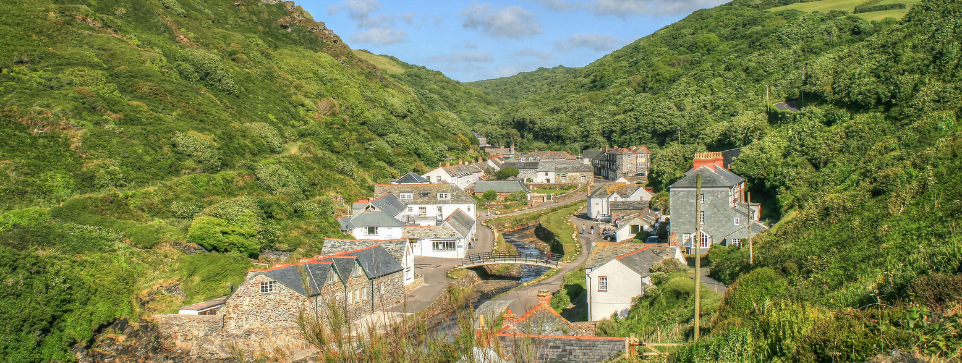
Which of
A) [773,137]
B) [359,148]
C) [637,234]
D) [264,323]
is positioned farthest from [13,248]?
[773,137]

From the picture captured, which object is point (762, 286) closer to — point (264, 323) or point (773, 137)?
point (264, 323)

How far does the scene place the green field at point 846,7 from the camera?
337 ft

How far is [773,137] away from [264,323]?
37814 millimetres

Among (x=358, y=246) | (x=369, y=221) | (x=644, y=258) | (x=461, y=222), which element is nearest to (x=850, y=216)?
(x=644, y=258)

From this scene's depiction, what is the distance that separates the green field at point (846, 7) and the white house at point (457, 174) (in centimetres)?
7688

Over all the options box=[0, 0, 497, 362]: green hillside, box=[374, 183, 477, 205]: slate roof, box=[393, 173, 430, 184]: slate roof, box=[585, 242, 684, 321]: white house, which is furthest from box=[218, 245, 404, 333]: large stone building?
box=[393, 173, 430, 184]: slate roof

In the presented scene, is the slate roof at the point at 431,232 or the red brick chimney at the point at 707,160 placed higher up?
the red brick chimney at the point at 707,160

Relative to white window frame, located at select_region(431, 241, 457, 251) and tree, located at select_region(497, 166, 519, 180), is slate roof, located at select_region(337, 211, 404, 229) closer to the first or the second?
white window frame, located at select_region(431, 241, 457, 251)

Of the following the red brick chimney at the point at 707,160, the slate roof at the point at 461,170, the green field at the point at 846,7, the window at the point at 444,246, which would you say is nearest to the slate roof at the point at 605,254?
the red brick chimney at the point at 707,160

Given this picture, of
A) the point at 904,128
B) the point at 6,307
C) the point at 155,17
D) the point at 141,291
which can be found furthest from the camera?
the point at 155,17

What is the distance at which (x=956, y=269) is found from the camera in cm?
1234

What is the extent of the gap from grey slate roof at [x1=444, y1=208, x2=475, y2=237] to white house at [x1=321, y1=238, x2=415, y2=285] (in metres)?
8.50

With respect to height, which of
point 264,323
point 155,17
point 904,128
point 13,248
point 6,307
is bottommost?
point 264,323

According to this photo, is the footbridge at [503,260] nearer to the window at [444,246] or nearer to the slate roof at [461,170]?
the window at [444,246]
